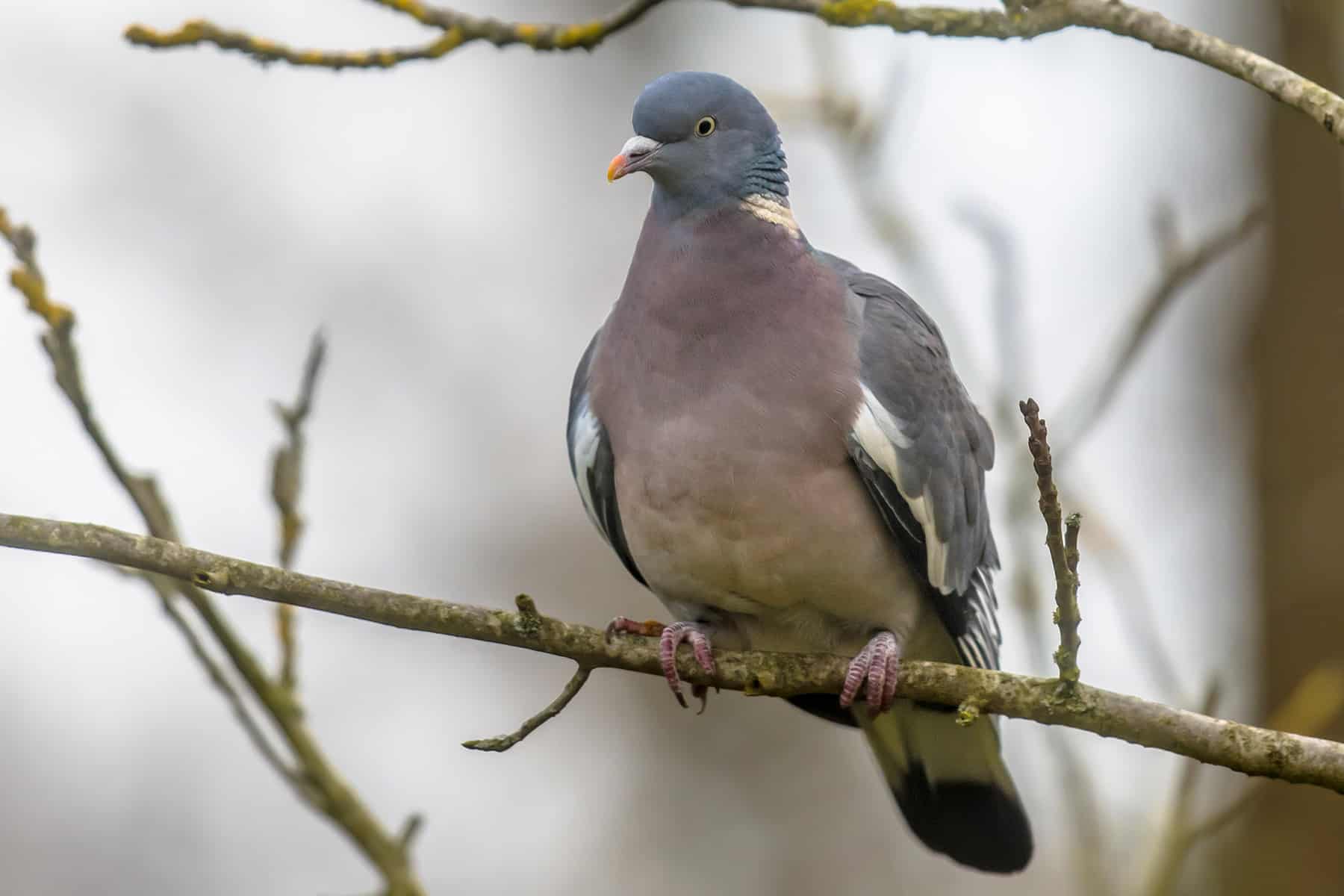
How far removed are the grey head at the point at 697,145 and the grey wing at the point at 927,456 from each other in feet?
1.29

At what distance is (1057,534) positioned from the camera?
8.21 feet

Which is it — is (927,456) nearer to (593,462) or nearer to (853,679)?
(853,679)

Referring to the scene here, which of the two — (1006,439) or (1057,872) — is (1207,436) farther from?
(1057,872)

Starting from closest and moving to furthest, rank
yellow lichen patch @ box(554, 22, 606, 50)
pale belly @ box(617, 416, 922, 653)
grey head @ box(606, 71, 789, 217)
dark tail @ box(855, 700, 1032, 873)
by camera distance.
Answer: yellow lichen patch @ box(554, 22, 606, 50), pale belly @ box(617, 416, 922, 653), grey head @ box(606, 71, 789, 217), dark tail @ box(855, 700, 1032, 873)

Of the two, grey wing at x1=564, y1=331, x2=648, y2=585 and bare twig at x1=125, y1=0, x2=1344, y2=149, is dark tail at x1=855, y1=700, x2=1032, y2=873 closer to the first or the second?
grey wing at x1=564, y1=331, x2=648, y2=585

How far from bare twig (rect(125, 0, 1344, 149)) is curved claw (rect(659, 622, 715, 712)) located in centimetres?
126

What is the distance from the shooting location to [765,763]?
9375mm

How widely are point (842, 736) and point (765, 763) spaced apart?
1.62 ft

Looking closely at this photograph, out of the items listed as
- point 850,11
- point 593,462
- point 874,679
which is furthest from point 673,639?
point 850,11

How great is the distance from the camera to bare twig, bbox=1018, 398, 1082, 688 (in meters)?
2.43

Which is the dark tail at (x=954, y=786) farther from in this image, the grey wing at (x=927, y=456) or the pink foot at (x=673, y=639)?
the pink foot at (x=673, y=639)

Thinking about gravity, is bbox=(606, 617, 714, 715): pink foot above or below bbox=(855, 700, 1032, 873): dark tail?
above

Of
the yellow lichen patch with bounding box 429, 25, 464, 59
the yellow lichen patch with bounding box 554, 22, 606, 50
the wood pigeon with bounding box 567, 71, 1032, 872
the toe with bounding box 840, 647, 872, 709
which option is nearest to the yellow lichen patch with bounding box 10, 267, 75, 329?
the yellow lichen patch with bounding box 429, 25, 464, 59

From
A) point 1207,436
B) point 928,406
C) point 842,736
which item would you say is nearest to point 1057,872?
point 842,736
